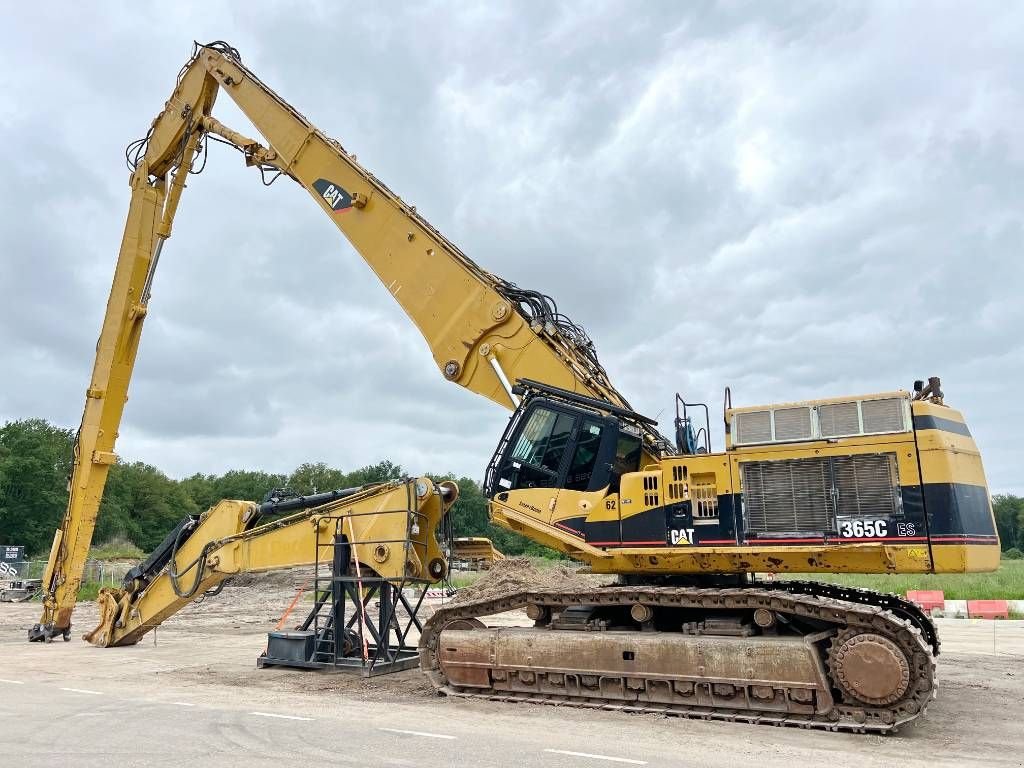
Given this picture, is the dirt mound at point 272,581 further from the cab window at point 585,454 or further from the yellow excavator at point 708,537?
the cab window at point 585,454

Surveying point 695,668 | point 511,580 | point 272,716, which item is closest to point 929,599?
point 511,580

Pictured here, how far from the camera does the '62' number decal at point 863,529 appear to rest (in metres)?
8.02

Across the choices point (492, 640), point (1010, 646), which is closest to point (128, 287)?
point (492, 640)

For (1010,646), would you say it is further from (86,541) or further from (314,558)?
(86,541)

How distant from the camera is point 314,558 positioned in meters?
11.7

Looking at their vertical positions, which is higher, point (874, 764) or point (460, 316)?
point (460, 316)

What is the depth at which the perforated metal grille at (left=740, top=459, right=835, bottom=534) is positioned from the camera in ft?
27.2

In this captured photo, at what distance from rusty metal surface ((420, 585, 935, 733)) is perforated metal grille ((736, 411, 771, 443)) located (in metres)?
1.66

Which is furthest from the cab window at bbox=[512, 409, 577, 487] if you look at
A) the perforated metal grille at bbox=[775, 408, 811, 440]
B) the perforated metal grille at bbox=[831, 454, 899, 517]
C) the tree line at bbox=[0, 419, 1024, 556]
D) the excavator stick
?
the tree line at bbox=[0, 419, 1024, 556]

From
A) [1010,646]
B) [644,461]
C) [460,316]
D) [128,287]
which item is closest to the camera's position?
[644,461]

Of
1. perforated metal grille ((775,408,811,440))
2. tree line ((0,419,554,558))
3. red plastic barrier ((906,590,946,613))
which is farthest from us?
tree line ((0,419,554,558))

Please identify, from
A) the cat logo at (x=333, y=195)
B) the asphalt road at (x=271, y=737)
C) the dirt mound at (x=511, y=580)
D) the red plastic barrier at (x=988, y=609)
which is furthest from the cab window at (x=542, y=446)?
the red plastic barrier at (x=988, y=609)

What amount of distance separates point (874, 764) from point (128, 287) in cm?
1509

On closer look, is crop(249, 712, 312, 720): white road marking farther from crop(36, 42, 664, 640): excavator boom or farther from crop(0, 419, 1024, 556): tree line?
crop(0, 419, 1024, 556): tree line
